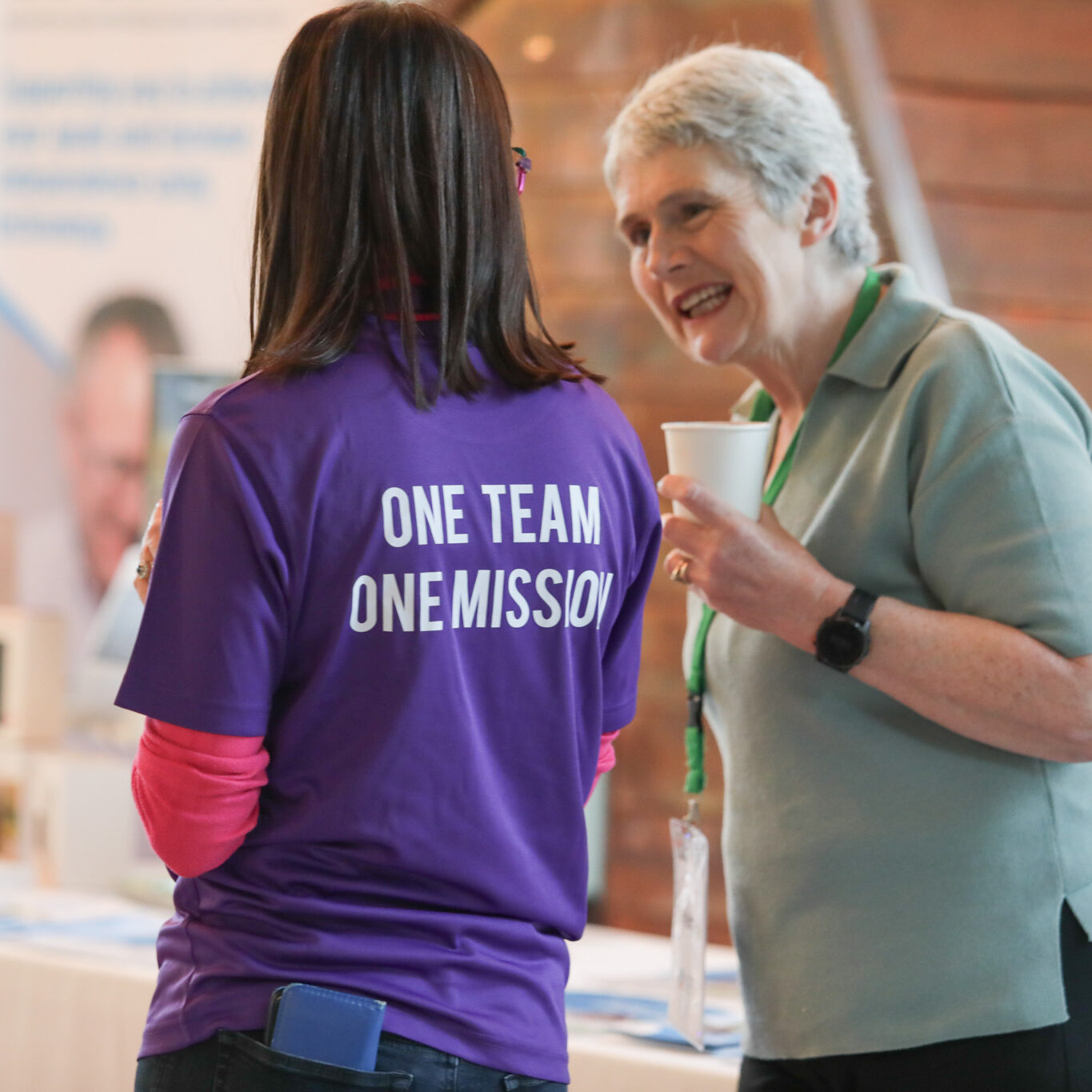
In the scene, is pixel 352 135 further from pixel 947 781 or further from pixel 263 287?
pixel 947 781

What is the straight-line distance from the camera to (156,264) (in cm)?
318

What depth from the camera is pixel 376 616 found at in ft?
2.98

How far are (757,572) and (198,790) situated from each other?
1.80 ft

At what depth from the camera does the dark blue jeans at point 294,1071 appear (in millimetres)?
884

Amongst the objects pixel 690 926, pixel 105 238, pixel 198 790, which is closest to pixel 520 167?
pixel 198 790

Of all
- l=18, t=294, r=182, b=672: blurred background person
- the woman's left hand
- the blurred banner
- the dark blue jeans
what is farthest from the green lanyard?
l=18, t=294, r=182, b=672: blurred background person

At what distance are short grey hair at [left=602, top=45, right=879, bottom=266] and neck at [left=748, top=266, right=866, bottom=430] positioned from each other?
28mm

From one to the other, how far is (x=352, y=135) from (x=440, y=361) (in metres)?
0.17

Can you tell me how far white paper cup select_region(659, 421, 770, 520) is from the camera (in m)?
1.24

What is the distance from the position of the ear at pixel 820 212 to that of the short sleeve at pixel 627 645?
427mm

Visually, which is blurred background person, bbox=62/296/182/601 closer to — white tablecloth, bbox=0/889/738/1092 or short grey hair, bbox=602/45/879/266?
white tablecloth, bbox=0/889/738/1092

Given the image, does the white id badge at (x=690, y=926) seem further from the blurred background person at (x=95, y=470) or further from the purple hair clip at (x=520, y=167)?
the blurred background person at (x=95, y=470)

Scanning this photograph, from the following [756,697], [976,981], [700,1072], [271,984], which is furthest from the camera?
[700,1072]

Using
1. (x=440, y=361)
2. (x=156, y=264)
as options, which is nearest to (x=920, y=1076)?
(x=440, y=361)
